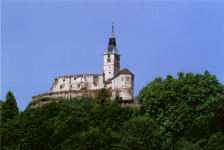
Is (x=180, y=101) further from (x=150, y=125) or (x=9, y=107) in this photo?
(x=9, y=107)

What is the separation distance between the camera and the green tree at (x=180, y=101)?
6219 centimetres

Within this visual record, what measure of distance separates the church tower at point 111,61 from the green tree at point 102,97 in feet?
41.9

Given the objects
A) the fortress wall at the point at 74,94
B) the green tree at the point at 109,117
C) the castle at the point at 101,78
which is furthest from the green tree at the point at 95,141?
the castle at the point at 101,78

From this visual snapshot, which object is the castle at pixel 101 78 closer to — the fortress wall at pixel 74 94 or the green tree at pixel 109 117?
the fortress wall at pixel 74 94

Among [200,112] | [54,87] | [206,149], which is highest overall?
[54,87]

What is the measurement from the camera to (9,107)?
80625 mm

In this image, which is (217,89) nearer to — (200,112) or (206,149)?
(200,112)

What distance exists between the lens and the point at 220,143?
54.0 m

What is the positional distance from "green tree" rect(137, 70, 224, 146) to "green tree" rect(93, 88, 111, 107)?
1451 inches

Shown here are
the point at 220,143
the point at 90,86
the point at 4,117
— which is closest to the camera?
the point at 220,143

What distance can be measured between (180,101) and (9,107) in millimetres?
34984

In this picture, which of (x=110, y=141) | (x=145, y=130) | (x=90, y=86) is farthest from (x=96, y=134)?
(x=90, y=86)

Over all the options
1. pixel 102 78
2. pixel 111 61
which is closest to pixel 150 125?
pixel 102 78

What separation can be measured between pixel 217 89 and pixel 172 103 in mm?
Answer: 7400
